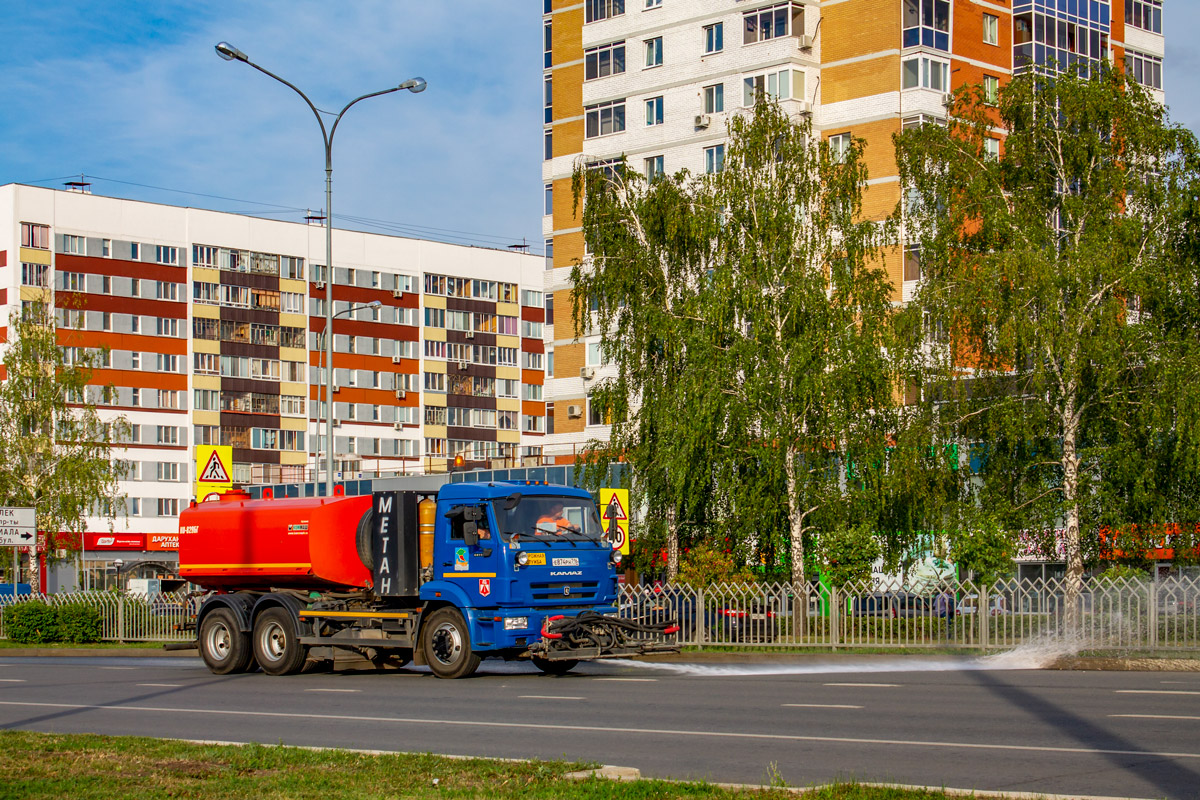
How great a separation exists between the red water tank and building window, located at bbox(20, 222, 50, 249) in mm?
64183

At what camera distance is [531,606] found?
22.3 m

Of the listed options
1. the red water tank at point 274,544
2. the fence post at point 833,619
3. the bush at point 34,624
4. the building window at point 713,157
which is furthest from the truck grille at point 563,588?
the building window at point 713,157

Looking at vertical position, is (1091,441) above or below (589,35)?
below

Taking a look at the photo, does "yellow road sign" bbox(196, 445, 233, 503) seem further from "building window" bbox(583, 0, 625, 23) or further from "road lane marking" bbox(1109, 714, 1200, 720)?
"building window" bbox(583, 0, 625, 23)

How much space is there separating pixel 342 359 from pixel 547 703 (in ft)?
265

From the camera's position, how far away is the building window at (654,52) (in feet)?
213

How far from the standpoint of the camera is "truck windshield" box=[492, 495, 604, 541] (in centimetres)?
2261

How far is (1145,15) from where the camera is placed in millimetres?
66562

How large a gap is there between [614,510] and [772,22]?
38219 millimetres

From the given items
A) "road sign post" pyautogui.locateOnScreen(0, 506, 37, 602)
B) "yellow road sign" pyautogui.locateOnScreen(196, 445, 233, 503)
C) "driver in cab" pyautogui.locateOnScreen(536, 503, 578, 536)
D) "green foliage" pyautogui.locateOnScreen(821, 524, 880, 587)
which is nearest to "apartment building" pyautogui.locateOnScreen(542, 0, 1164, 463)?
"green foliage" pyautogui.locateOnScreen(821, 524, 880, 587)

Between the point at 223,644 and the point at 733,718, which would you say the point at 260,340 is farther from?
the point at 733,718

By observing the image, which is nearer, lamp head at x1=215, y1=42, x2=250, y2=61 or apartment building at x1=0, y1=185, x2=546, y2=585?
lamp head at x1=215, y1=42, x2=250, y2=61

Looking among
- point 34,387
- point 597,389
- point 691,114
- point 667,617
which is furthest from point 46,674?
point 691,114

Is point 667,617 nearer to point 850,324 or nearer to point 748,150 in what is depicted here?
point 850,324
